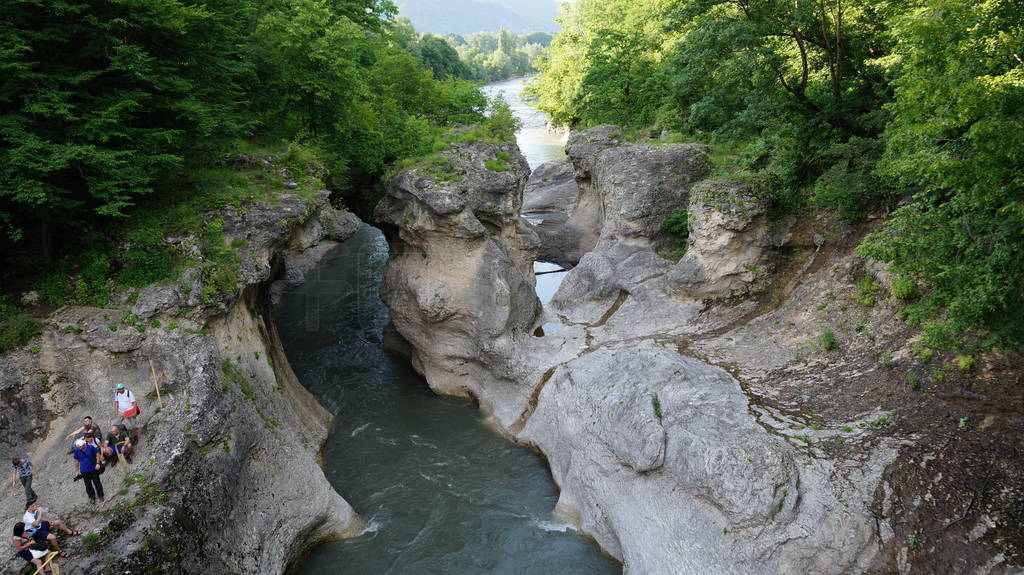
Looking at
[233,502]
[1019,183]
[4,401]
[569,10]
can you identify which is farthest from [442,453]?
[569,10]

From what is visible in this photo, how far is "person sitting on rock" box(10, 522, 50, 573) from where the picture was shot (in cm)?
912

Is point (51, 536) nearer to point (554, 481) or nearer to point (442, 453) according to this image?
point (442, 453)

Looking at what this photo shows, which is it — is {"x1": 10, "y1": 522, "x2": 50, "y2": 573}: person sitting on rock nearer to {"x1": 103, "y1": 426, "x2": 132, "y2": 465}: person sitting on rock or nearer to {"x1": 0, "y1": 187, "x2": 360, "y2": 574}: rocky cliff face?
{"x1": 0, "y1": 187, "x2": 360, "y2": 574}: rocky cliff face

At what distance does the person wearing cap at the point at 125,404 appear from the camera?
11.8 m

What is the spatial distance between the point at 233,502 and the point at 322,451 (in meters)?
5.57

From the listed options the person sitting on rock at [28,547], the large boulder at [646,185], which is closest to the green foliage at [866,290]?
the large boulder at [646,185]

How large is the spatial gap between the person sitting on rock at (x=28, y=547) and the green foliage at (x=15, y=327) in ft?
13.3

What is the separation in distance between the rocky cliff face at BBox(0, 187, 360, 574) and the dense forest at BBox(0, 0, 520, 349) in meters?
0.72

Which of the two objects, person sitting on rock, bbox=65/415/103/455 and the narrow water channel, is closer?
person sitting on rock, bbox=65/415/103/455

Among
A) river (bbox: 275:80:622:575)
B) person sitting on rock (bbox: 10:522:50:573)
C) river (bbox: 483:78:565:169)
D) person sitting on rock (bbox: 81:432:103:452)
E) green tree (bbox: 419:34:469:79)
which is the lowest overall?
river (bbox: 275:80:622:575)

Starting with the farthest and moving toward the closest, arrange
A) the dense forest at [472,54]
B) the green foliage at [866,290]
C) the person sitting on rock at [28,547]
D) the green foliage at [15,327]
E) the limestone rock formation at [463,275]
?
the dense forest at [472,54]
the limestone rock formation at [463,275]
the green foliage at [866,290]
the green foliage at [15,327]
the person sitting on rock at [28,547]

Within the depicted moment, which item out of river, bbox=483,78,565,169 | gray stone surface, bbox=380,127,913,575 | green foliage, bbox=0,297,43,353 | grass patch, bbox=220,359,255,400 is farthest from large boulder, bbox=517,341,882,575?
river, bbox=483,78,565,169

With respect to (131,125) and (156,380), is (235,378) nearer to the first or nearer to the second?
(156,380)

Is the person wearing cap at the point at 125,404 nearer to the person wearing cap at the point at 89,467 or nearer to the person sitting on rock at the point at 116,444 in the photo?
the person sitting on rock at the point at 116,444
